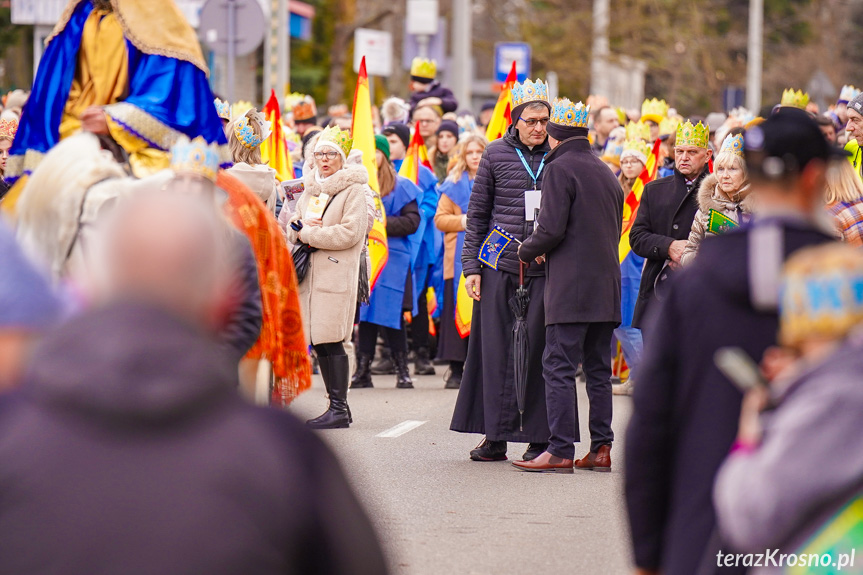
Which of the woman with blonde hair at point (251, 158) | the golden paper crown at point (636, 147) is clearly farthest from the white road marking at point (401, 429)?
the golden paper crown at point (636, 147)

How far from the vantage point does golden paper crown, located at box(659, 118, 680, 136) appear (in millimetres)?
15239

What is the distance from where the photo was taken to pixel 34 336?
112 inches

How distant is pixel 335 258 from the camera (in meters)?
10.3

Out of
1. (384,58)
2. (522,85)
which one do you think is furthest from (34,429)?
(384,58)

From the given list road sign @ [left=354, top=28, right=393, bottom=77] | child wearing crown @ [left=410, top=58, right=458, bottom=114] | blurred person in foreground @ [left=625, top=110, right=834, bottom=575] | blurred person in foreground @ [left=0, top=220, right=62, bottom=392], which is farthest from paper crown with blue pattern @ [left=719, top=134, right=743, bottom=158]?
road sign @ [left=354, top=28, right=393, bottom=77]

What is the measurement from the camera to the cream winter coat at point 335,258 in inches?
402

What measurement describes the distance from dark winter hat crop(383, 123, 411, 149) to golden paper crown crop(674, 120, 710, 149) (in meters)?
5.14

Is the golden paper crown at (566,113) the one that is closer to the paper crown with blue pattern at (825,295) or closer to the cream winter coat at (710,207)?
the cream winter coat at (710,207)

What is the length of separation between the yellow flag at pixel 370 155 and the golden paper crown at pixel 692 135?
3.14 metres

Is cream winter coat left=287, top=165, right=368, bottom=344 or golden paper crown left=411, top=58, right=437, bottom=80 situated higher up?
golden paper crown left=411, top=58, right=437, bottom=80

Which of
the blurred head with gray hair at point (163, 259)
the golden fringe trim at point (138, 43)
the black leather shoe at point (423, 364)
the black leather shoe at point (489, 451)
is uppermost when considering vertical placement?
the golden fringe trim at point (138, 43)

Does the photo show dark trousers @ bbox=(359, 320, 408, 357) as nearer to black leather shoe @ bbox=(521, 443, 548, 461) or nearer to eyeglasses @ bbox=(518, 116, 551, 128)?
black leather shoe @ bbox=(521, 443, 548, 461)

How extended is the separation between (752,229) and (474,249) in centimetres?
564

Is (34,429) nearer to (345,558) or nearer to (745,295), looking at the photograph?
(345,558)
